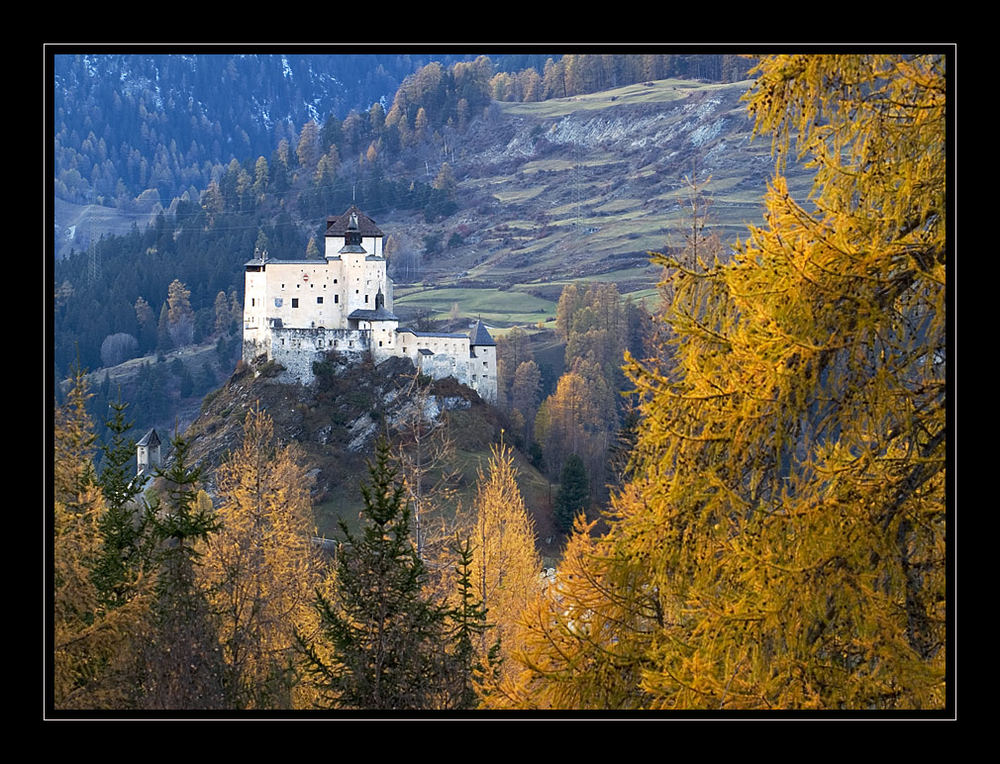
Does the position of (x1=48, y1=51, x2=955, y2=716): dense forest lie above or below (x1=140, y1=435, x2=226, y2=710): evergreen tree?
above

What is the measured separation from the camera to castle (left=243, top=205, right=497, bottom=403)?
Answer: 248 feet

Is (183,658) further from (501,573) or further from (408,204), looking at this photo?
(408,204)

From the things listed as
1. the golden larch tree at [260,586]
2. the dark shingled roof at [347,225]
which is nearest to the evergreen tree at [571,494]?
the dark shingled roof at [347,225]

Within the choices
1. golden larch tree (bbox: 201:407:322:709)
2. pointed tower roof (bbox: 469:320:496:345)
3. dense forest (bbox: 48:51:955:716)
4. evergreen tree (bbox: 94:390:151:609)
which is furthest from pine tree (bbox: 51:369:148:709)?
pointed tower roof (bbox: 469:320:496:345)

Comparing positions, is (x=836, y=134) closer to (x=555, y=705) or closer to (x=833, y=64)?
(x=833, y=64)

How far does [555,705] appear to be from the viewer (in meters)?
8.12

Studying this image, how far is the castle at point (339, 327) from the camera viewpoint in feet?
248

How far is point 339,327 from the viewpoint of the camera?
76375 mm

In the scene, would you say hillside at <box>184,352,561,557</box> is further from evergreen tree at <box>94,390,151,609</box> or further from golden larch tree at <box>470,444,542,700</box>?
evergreen tree at <box>94,390,151,609</box>

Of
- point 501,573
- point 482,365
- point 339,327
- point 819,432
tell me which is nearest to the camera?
point 819,432

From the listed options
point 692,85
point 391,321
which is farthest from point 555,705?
point 692,85

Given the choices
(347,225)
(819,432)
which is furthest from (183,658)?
(347,225)

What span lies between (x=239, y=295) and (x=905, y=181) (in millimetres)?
154252
